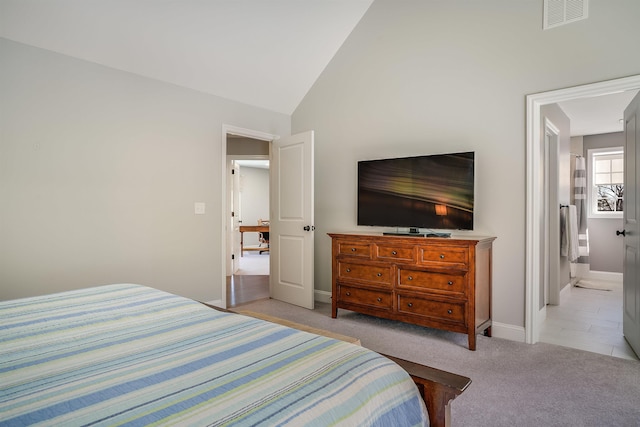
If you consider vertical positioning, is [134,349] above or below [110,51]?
below

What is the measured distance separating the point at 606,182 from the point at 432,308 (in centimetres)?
497

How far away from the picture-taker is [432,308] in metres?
3.03

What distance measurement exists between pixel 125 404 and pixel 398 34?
154 inches

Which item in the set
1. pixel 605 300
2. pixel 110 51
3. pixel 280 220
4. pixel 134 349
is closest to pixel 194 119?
pixel 110 51

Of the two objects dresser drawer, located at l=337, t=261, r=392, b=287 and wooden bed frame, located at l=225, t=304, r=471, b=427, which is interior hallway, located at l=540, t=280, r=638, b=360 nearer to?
dresser drawer, located at l=337, t=261, r=392, b=287

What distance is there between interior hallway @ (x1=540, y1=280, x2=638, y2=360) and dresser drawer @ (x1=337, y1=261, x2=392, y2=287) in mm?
1402

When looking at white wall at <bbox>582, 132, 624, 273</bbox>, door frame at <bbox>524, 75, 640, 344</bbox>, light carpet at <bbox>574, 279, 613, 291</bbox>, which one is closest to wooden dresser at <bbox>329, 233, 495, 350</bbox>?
door frame at <bbox>524, 75, 640, 344</bbox>

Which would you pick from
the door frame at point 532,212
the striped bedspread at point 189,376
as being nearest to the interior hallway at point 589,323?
the door frame at point 532,212

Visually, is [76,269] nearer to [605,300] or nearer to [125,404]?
[125,404]

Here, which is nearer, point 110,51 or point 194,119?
point 110,51

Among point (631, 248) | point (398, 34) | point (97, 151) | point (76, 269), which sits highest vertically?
point (398, 34)

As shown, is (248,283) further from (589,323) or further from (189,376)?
(189,376)

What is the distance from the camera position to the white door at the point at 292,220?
13.4 ft

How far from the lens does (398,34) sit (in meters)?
3.74
